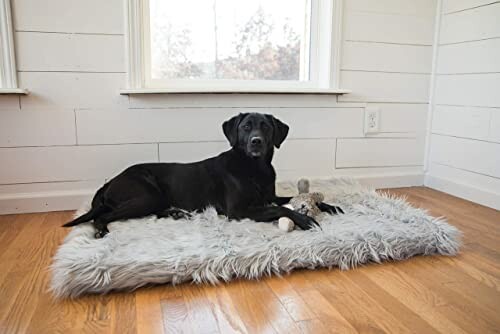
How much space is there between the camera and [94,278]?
127 cm

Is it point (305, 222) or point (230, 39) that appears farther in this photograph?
point (230, 39)

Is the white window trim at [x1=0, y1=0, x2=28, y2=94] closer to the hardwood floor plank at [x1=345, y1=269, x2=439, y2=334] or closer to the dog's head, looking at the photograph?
the dog's head

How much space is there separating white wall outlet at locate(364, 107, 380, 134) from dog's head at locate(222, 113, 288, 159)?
0.92 meters

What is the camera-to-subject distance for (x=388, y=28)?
8.64 feet

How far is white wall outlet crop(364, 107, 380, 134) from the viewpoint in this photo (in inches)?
106

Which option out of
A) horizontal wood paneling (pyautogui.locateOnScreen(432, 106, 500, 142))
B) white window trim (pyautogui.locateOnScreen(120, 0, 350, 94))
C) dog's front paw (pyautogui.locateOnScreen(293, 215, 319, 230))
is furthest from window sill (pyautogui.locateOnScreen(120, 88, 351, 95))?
dog's front paw (pyautogui.locateOnScreen(293, 215, 319, 230))

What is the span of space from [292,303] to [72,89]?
1.67 meters

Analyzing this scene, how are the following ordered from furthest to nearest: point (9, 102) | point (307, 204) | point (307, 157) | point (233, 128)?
1. point (307, 157)
2. point (9, 102)
3. point (233, 128)
4. point (307, 204)

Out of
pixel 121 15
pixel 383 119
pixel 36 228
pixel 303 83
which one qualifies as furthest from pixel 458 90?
pixel 36 228

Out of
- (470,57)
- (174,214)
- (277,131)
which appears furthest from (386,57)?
(174,214)

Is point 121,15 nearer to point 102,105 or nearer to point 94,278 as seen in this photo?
point 102,105

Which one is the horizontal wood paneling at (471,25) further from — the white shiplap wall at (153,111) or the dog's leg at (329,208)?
the dog's leg at (329,208)

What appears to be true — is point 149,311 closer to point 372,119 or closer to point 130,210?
point 130,210

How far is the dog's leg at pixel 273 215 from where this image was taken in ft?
5.58
